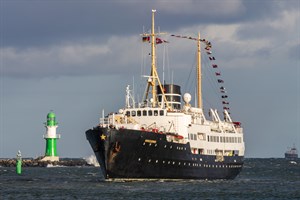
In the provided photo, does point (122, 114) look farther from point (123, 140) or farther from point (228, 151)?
point (228, 151)

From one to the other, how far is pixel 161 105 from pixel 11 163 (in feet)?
373

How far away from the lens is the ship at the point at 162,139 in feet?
265

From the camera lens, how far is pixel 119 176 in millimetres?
81812

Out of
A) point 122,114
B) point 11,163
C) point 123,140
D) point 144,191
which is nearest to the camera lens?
point 144,191

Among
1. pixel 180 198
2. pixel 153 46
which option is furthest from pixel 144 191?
pixel 153 46

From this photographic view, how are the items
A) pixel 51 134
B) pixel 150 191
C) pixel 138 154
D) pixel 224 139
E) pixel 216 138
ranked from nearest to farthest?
pixel 150 191 < pixel 138 154 < pixel 216 138 < pixel 224 139 < pixel 51 134

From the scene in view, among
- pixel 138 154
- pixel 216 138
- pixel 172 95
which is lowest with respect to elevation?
pixel 138 154

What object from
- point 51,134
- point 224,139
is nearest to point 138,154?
point 224,139

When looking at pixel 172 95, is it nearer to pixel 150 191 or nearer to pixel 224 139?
pixel 224 139

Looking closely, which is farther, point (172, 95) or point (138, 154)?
point (172, 95)

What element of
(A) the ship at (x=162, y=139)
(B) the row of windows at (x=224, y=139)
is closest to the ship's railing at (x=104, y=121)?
(A) the ship at (x=162, y=139)

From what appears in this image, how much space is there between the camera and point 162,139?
82.1 meters

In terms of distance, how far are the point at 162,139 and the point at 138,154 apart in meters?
3.14

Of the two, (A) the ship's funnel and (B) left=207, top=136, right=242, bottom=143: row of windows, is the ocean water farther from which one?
(A) the ship's funnel
